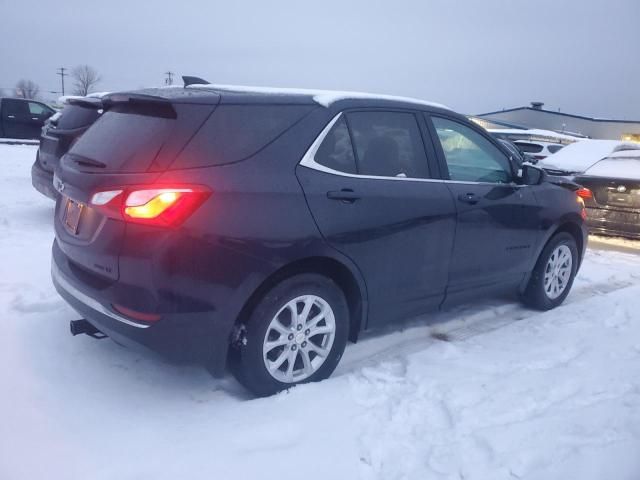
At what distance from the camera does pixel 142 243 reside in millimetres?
2506

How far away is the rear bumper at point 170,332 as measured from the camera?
2.60 m

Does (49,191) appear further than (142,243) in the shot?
Yes

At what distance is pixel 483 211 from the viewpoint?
3.97 meters

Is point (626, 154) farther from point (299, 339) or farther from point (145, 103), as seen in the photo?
point (145, 103)

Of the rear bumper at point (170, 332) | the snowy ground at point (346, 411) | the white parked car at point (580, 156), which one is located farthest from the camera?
the white parked car at point (580, 156)

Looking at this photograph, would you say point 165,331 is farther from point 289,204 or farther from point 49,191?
point 49,191

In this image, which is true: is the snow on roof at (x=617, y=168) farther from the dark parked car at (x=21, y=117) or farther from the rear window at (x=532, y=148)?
the dark parked car at (x=21, y=117)

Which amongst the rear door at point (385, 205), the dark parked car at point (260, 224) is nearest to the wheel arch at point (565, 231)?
the dark parked car at point (260, 224)

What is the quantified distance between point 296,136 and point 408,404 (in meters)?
1.64

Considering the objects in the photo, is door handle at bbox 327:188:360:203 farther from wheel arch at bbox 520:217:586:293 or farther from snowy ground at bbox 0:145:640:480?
wheel arch at bbox 520:217:586:293

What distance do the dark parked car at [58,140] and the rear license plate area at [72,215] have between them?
323cm

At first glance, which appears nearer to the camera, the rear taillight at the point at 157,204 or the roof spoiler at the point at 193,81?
the rear taillight at the point at 157,204

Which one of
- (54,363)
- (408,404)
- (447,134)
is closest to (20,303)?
(54,363)

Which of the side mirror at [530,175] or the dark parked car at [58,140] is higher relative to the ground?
the side mirror at [530,175]
